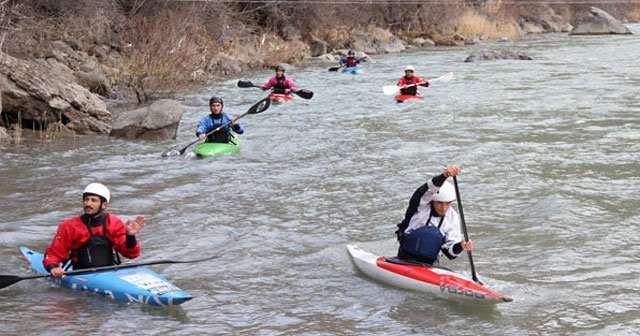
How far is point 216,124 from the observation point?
42.1 feet

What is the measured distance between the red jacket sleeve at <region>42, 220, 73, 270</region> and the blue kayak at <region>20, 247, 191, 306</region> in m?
0.18

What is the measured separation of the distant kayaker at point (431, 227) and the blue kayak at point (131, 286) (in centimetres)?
185

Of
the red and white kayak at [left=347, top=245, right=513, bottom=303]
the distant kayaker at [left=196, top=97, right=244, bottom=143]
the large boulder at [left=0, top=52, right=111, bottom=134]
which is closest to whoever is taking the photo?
the red and white kayak at [left=347, top=245, right=513, bottom=303]

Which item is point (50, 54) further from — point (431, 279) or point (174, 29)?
point (431, 279)

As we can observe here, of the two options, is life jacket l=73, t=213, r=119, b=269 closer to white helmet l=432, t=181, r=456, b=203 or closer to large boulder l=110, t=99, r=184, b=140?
white helmet l=432, t=181, r=456, b=203

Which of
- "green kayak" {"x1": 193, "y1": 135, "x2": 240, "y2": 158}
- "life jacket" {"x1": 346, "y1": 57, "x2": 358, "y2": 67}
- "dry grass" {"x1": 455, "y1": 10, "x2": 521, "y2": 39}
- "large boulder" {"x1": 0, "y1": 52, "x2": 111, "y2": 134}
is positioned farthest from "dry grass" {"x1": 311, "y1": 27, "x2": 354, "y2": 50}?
"green kayak" {"x1": 193, "y1": 135, "x2": 240, "y2": 158}

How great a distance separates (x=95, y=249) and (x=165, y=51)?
12.7 metres

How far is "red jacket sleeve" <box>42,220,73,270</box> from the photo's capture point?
671 centimetres

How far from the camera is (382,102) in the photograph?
18484 mm

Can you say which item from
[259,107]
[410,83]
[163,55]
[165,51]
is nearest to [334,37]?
[165,51]

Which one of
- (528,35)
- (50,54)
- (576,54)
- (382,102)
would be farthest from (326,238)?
(528,35)

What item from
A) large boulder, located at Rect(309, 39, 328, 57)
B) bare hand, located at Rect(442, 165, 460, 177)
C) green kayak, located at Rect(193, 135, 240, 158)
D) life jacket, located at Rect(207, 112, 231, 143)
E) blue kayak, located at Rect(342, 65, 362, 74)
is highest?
large boulder, located at Rect(309, 39, 328, 57)

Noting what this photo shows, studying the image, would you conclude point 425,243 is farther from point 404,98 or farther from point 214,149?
point 404,98

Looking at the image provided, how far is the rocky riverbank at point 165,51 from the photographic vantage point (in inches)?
554
